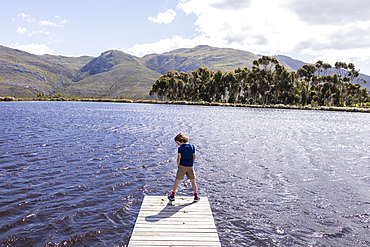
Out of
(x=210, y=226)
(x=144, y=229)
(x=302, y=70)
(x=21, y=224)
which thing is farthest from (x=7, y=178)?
(x=302, y=70)

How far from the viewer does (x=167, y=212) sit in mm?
7992

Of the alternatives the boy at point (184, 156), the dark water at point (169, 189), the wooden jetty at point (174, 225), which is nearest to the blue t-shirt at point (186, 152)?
the boy at point (184, 156)

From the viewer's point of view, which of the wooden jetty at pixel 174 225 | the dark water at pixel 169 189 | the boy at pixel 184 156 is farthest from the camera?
the boy at pixel 184 156

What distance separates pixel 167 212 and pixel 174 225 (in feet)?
2.90

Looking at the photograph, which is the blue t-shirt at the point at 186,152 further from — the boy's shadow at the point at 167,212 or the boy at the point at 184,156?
the boy's shadow at the point at 167,212

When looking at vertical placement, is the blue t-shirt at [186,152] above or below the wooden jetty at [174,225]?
above

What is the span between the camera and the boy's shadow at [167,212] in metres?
7.54

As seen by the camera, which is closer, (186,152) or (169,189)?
(186,152)

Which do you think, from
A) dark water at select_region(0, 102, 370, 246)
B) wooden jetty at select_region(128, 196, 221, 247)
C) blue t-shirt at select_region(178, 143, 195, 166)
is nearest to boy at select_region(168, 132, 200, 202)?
blue t-shirt at select_region(178, 143, 195, 166)

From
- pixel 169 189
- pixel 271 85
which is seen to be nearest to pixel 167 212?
pixel 169 189

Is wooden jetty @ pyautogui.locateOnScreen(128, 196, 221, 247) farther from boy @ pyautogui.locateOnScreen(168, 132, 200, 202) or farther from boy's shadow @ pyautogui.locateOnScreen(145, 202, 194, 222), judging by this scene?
boy @ pyautogui.locateOnScreen(168, 132, 200, 202)

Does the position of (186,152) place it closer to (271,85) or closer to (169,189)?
(169,189)

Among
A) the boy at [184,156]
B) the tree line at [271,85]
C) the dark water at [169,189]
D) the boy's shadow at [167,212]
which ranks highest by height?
the tree line at [271,85]

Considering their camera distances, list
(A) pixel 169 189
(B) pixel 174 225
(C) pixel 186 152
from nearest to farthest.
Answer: (B) pixel 174 225 → (C) pixel 186 152 → (A) pixel 169 189
